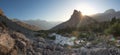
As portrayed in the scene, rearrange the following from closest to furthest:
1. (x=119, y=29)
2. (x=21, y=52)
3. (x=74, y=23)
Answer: (x=21, y=52) < (x=119, y=29) < (x=74, y=23)

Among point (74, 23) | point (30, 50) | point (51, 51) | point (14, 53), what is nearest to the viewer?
point (14, 53)

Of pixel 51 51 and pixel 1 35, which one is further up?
pixel 1 35

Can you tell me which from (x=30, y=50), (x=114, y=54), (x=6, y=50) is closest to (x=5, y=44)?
(x=6, y=50)

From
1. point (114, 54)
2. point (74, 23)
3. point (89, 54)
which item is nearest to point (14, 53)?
point (89, 54)

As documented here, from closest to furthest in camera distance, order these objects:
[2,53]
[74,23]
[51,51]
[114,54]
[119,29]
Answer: [2,53] → [114,54] → [51,51] → [119,29] → [74,23]

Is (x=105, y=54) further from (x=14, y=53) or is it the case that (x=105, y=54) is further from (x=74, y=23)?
(x=74, y=23)

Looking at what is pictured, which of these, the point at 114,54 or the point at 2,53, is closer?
the point at 2,53

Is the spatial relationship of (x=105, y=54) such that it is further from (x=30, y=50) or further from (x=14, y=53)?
(x=14, y=53)

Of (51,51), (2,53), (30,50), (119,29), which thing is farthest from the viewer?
(119,29)

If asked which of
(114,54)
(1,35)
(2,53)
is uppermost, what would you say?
(1,35)
